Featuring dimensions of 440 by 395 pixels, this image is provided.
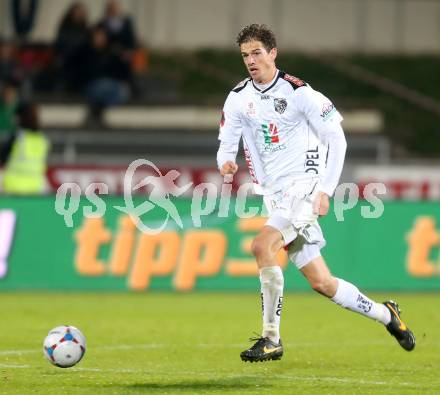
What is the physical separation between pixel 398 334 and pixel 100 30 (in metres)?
12.8

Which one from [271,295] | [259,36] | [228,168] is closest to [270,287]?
[271,295]

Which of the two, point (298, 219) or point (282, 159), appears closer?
point (298, 219)

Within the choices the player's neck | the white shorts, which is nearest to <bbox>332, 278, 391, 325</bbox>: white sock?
the white shorts

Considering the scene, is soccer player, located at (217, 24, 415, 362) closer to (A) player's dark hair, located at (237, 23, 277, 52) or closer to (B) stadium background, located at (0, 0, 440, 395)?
(A) player's dark hair, located at (237, 23, 277, 52)

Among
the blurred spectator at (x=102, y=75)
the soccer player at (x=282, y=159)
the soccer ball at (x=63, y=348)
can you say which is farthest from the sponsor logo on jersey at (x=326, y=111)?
the blurred spectator at (x=102, y=75)

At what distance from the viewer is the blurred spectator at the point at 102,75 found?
20.8 metres

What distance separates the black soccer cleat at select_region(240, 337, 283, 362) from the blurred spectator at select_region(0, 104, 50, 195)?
7348mm

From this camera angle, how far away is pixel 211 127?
21.7 m

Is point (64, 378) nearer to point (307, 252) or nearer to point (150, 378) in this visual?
point (150, 378)

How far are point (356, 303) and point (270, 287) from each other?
616mm

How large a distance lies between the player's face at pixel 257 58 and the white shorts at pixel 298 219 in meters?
0.76

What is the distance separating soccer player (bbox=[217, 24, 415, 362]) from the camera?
840cm

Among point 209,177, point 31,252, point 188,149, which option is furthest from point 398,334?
point 188,149

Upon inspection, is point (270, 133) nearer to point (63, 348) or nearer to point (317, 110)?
point (317, 110)
